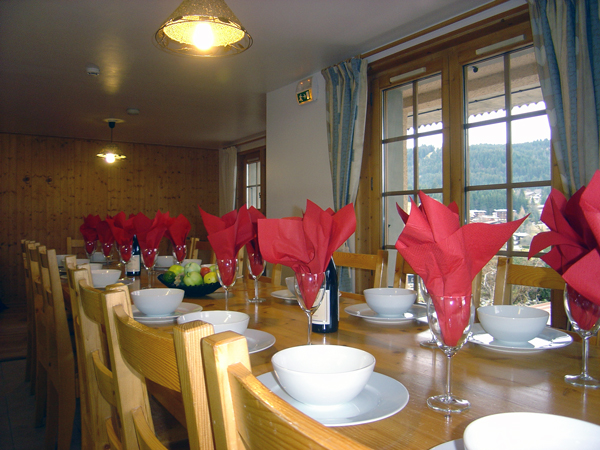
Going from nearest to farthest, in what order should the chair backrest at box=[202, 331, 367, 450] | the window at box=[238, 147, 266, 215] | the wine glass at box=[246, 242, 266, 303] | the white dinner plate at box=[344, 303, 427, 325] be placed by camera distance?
the chair backrest at box=[202, 331, 367, 450]
the white dinner plate at box=[344, 303, 427, 325]
the wine glass at box=[246, 242, 266, 303]
the window at box=[238, 147, 266, 215]

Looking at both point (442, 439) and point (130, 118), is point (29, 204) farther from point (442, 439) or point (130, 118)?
point (442, 439)

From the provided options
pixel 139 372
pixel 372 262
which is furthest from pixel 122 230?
pixel 139 372

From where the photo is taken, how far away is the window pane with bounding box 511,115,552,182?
8.89 feet

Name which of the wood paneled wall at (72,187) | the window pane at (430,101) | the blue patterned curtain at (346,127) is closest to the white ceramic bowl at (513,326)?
the window pane at (430,101)

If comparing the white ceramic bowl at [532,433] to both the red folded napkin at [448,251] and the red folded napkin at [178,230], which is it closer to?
the red folded napkin at [448,251]

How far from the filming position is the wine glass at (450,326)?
2.21 feet

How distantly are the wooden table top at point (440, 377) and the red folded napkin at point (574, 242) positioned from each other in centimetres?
19

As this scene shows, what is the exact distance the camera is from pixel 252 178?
7.51 meters

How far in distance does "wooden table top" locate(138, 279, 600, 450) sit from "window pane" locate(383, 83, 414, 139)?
2.56 metres

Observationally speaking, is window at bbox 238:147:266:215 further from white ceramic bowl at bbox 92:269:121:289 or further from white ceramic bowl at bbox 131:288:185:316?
white ceramic bowl at bbox 131:288:185:316

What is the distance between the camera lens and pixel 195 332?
1.47 ft

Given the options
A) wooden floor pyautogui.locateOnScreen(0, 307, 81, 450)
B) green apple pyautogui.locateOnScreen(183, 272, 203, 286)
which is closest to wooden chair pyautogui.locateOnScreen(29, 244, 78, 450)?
wooden floor pyautogui.locateOnScreen(0, 307, 81, 450)

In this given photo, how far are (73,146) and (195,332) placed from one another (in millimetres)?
7556

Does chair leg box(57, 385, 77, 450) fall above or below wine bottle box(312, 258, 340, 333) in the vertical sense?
below
